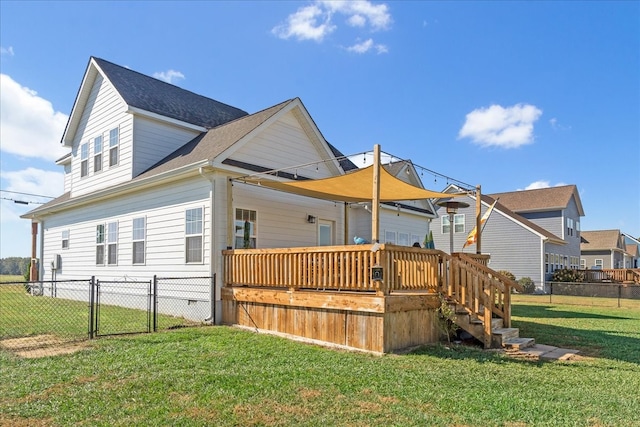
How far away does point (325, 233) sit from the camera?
1283cm

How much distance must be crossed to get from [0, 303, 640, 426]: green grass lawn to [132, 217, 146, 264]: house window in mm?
4687

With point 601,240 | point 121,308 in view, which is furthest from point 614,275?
point 121,308

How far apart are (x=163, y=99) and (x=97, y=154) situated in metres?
2.91

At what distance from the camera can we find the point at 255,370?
5598mm

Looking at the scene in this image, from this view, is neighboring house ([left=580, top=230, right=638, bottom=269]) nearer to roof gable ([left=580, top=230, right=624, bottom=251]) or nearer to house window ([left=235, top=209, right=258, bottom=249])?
roof gable ([left=580, top=230, right=624, bottom=251])

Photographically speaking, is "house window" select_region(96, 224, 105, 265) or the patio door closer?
the patio door

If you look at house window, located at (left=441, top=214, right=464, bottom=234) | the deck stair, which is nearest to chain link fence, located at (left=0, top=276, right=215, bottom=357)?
the deck stair

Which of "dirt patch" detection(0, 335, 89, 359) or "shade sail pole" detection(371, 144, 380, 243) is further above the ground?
"shade sail pole" detection(371, 144, 380, 243)

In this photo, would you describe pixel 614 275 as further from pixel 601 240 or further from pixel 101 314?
pixel 101 314

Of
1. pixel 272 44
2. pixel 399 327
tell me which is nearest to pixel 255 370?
pixel 399 327

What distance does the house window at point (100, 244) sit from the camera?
44.3 feet

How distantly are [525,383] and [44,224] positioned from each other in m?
18.5

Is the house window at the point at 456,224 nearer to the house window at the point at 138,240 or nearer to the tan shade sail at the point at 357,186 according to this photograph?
the tan shade sail at the point at 357,186

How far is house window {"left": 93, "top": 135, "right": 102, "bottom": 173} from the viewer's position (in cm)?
1402
